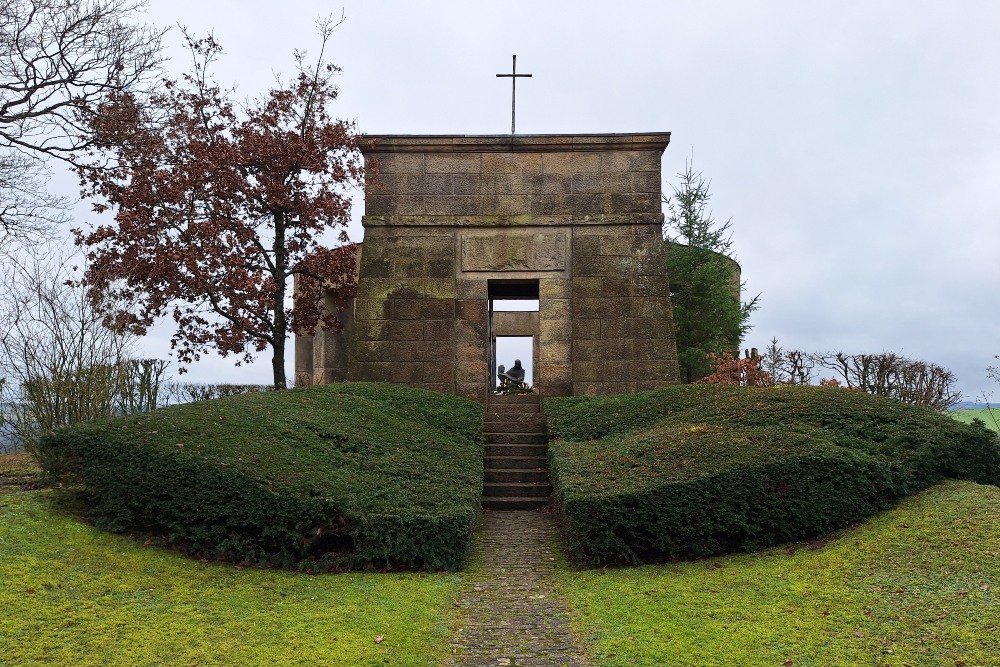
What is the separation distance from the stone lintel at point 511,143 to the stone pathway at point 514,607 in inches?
293

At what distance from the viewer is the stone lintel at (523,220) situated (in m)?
14.3

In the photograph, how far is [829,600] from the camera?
6230 millimetres

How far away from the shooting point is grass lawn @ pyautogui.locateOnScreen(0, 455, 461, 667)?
17.4 feet

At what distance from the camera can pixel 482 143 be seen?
566 inches

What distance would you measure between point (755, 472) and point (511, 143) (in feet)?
27.8

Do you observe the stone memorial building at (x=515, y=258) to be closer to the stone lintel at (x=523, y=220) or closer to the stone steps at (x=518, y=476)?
the stone lintel at (x=523, y=220)

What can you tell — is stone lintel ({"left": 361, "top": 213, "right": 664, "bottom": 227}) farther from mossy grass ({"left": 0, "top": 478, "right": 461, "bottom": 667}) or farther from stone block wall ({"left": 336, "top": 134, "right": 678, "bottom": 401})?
mossy grass ({"left": 0, "top": 478, "right": 461, "bottom": 667})

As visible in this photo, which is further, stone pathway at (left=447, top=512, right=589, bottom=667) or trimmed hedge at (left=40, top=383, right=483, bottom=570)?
trimmed hedge at (left=40, top=383, right=483, bottom=570)

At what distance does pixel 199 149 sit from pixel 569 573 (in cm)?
1050

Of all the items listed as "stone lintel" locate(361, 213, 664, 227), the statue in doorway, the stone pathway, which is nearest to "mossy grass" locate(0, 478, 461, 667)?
the stone pathway

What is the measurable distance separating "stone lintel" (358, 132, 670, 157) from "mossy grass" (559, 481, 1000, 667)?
830cm

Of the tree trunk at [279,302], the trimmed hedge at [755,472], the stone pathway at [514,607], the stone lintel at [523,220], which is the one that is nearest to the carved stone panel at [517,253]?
the stone lintel at [523,220]

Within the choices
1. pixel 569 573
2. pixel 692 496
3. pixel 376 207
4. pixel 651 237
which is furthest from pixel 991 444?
pixel 376 207

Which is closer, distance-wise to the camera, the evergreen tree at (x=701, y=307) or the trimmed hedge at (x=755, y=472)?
the trimmed hedge at (x=755, y=472)
